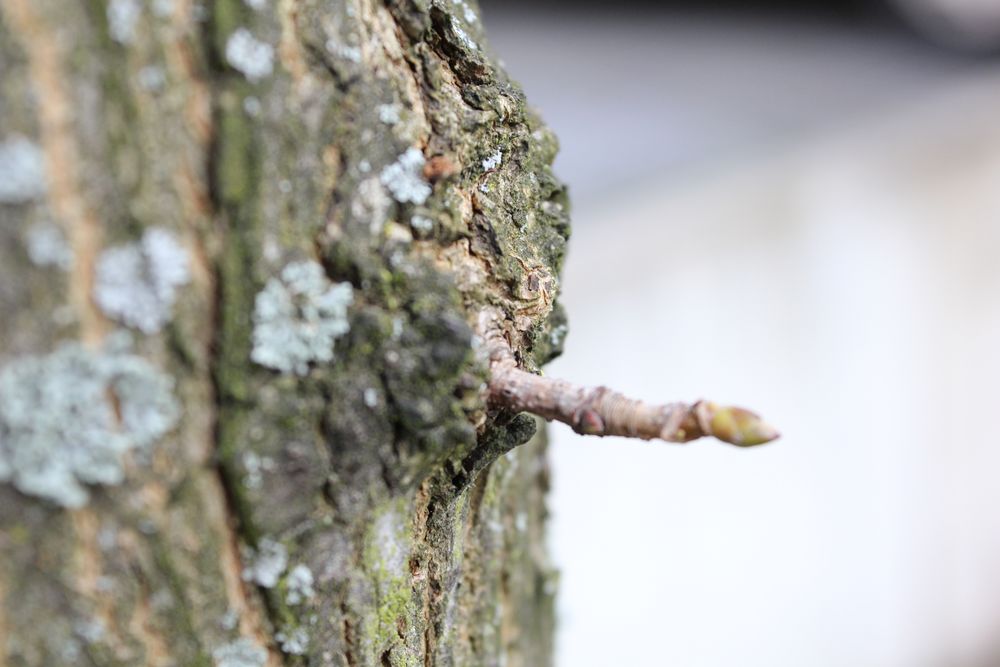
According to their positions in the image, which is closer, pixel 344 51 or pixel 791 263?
pixel 344 51

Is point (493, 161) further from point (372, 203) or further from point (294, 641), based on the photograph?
point (294, 641)

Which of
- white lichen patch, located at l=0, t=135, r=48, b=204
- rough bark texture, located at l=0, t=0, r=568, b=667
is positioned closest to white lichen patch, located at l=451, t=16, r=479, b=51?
rough bark texture, located at l=0, t=0, r=568, b=667

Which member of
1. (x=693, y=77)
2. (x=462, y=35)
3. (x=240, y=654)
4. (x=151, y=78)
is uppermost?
(x=693, y=77)

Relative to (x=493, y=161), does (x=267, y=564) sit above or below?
below

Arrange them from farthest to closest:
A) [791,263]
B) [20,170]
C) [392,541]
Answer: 1. [791,263]
2. [392,541]
3. [20,170]

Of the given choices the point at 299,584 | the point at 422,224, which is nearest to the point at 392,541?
the point at 299,584

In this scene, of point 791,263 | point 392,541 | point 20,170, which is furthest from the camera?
point 791,263

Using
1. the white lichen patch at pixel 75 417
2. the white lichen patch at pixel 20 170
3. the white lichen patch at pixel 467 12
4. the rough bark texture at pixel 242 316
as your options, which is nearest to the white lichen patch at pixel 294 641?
the rough bark texture at pixel 242 316
